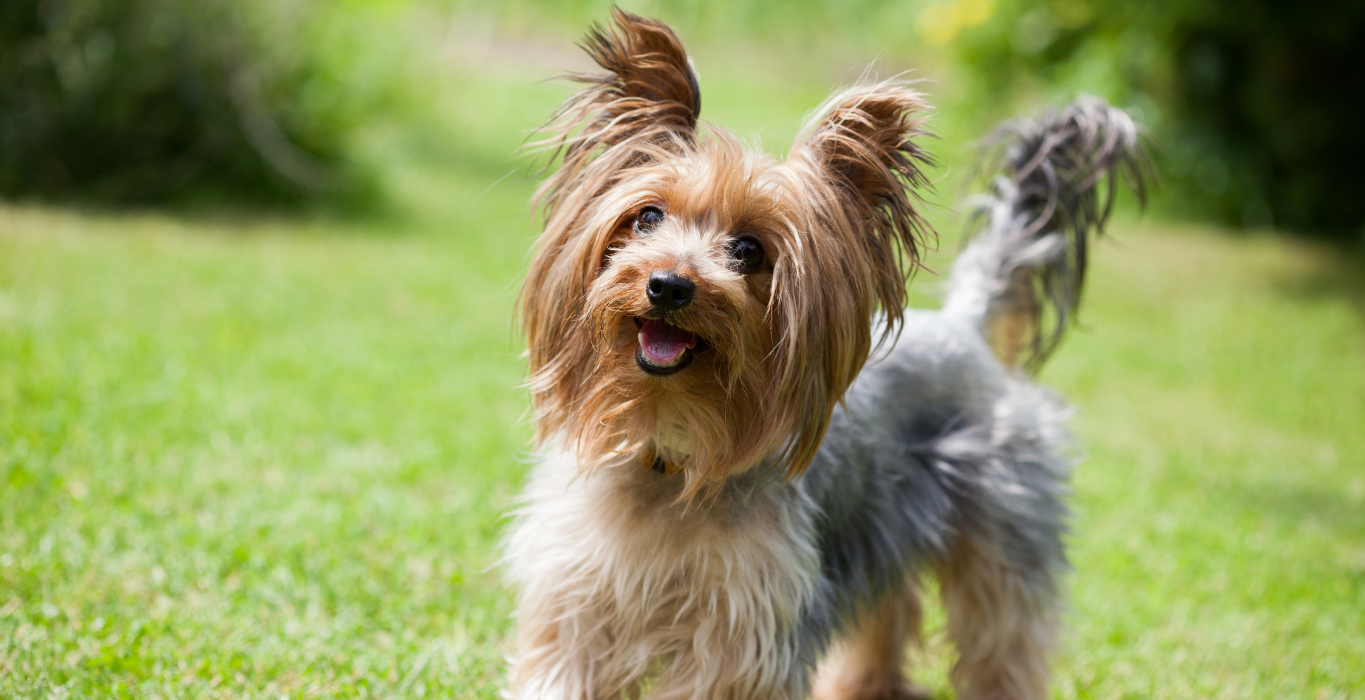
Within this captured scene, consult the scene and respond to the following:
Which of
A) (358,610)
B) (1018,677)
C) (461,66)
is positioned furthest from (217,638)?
(461,66)

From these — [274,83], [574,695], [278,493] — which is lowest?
[278,493]

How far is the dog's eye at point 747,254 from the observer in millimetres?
2838

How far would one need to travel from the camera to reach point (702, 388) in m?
2.84

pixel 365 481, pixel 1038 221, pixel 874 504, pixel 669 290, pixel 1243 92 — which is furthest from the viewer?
pixel 1243 92

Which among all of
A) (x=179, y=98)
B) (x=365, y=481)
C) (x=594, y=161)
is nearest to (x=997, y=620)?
(x=594, y=161)

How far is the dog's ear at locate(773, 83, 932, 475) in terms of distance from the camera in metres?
2.80

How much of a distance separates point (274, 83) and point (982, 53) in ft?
30.6

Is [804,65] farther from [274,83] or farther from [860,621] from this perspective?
[860,621]

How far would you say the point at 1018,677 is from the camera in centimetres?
388

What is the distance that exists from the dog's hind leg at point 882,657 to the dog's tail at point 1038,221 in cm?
112

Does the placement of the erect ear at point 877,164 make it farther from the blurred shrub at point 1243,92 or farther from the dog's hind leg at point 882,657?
the blurred shrub at point 1243,92

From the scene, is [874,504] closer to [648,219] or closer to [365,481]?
[648,219]

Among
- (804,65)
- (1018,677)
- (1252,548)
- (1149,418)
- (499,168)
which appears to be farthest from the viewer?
(804,65)

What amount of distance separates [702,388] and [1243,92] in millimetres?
12207
